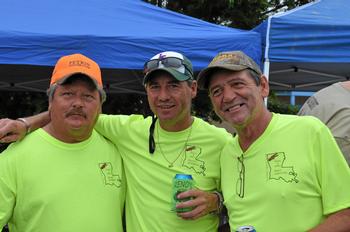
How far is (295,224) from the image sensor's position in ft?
5.86

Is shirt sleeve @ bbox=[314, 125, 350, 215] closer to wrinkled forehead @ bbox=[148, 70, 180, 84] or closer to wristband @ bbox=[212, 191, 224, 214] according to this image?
wristband @ bbox=[212, 191, 224, 214]

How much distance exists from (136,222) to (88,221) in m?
0.28

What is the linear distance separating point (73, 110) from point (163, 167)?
555 millimetres

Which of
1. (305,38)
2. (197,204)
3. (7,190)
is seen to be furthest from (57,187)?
(305,38)

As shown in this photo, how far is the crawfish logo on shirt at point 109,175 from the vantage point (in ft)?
7.14

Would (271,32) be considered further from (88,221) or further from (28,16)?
(88,221)

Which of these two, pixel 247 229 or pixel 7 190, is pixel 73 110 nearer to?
pixel 7 190

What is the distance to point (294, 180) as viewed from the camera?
180cm

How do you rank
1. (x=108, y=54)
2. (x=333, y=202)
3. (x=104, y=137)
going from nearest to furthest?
1. (x=333, y=202)
2. (x=104, y=137)
3. (x=108, y=54)

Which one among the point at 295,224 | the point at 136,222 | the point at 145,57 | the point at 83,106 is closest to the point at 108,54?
the point at 145,57

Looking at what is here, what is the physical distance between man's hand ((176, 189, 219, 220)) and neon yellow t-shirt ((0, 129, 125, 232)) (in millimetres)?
383

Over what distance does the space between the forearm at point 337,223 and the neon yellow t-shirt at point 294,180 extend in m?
0.03

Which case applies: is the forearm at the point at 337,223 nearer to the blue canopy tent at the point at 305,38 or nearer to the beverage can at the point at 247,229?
the beverage can at the point at 247,229

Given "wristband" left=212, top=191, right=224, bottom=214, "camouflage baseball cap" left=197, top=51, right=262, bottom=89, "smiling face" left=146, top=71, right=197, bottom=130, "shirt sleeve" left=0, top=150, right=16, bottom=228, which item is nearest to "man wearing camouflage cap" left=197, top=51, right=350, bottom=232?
"camouflage baseball cap" left=197, top=51, right=262, bottom=89
